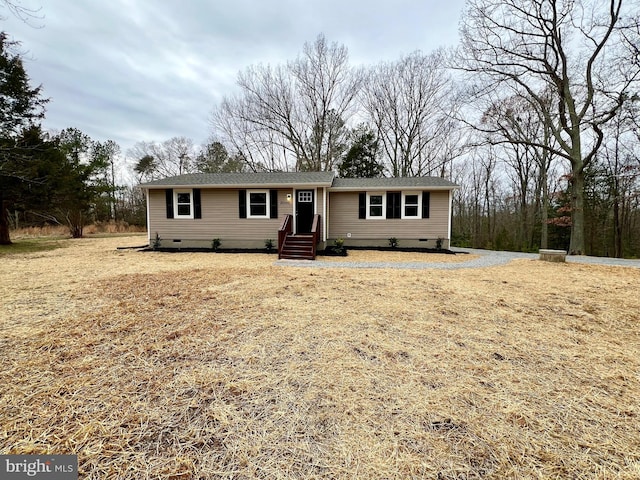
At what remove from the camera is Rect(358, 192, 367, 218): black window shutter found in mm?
12258

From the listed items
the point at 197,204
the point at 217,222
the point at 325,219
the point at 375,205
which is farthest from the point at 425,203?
the point at 197,204

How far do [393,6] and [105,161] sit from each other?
1126 inches

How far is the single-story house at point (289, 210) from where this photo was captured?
11.5m

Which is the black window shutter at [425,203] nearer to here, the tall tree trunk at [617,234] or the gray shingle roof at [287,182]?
the gray shingle roof at [287,182]

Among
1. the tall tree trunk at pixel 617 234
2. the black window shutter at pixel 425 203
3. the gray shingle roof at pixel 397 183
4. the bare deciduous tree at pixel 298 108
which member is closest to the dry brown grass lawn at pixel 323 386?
the black window shutter at pixel 425 203

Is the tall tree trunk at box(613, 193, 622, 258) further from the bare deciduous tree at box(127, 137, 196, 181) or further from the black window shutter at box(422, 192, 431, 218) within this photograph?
the bare deciduous tree at box(127, 137, 196, 181)

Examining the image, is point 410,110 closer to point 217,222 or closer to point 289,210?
point 289,210

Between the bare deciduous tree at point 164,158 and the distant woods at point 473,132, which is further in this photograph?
the bare deciduous tree at point 164,158

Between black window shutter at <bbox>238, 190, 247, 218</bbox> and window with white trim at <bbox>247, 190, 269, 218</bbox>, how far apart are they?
14 centimetres

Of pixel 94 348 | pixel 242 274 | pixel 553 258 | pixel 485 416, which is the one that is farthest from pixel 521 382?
pixel 553 258

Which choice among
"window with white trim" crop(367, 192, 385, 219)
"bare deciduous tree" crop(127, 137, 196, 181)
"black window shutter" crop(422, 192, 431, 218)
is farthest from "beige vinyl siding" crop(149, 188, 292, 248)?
"bare deciduous tree" crop(127, 137, 196, 181)

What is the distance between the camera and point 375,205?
12203 millimetres

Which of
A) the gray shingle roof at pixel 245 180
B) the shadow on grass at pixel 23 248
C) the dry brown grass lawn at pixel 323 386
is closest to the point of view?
the dry brown grass lawn at pixel 323 386

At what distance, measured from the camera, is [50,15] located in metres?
4.32
